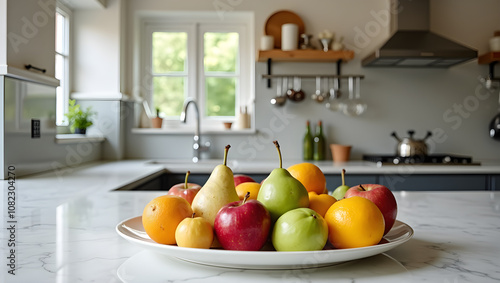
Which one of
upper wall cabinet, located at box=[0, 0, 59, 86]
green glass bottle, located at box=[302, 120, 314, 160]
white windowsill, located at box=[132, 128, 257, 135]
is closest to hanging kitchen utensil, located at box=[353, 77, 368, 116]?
green glass bottle, located at box=[302, 120, 314, 160]

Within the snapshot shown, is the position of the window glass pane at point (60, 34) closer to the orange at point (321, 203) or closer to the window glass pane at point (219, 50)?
the window glass pane at point (219, 50)

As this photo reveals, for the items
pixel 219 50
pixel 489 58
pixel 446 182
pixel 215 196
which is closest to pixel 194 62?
pixel 219 50

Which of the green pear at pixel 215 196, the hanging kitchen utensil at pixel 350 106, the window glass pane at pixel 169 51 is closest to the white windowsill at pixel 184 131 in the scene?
the window glass pane at pixel 169 51

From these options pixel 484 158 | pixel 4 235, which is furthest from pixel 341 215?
pixel 484 158

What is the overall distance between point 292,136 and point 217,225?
109 inches

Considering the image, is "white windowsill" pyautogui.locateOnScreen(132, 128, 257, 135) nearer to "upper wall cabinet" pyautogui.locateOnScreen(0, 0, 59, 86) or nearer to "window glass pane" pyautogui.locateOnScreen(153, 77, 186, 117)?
"window glass pane" pyautogui.locateOnScreen(153, 77, 186, 117)

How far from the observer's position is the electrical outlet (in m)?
2.16

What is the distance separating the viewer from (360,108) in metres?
3.34

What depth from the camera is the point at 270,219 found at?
25.4 inches

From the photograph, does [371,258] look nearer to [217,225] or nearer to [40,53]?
[217,225]

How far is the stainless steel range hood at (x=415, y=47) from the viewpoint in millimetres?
2883

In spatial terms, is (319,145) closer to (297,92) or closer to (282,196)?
(297,92)

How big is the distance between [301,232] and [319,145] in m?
2.72

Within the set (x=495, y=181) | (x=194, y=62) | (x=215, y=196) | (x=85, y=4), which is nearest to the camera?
(x=215, y=196)
